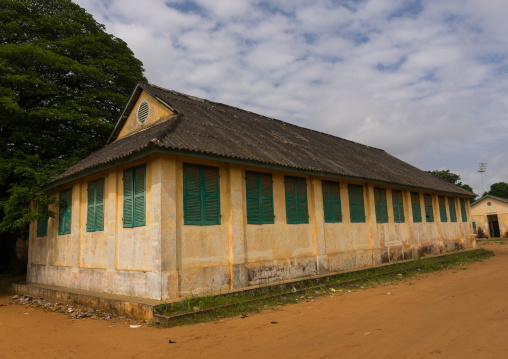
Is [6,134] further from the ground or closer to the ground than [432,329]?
further from the ground

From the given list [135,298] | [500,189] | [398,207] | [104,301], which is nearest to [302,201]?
[135,298]

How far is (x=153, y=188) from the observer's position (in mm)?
8188

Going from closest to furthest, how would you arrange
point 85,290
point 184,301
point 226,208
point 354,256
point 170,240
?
point 184,301, point 170,240, point 226,208, point 85,290, point 354,256

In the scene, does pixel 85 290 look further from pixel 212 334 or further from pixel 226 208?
pixel 212 334

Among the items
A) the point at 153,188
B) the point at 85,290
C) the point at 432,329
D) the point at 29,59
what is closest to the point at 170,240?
the point at 153,188

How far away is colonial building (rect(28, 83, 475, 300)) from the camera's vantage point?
26.9ft

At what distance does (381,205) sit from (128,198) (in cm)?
968

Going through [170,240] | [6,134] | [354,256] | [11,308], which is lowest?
[11,308]

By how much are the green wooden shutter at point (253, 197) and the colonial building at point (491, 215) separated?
1363 inches

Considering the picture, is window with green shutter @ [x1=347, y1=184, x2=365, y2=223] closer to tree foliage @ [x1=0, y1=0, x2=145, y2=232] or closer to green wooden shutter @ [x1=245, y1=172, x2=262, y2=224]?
green wooden shutter @ [x1=245, y1=172, x2=262, y2=224]

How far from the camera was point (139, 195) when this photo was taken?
872 centimetres

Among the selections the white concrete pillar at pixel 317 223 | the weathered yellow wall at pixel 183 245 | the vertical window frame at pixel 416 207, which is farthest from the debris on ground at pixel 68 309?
the vertical window frame at pixel 416 207

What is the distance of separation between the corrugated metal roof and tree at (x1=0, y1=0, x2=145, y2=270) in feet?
6.92

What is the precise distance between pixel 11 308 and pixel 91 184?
3.88 m
